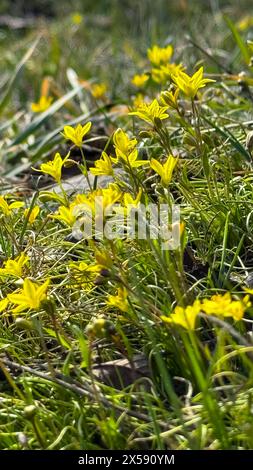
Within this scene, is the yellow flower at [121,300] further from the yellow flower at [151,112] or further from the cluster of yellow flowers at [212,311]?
the yellow flower at [151,112]

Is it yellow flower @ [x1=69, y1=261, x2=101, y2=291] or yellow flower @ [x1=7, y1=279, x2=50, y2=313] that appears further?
yellow flower @ [x1=69, y1=261, x2=101, y2=291]

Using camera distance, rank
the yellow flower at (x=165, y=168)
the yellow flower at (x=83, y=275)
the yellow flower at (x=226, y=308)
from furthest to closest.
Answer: the yellow flower at (x=83, y=275) < the yellow flower at (x=165, y=168) < the yellow flower at (x=226, y=308)

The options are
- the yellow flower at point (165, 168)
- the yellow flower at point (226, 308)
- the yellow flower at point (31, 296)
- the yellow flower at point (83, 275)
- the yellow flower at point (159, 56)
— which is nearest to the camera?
the yellow flower at point (226, 308)

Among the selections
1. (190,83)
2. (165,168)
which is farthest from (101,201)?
(190,83)

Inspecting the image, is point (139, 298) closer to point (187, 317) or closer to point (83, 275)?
point (187, 317)

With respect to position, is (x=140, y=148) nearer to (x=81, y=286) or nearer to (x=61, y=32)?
(x=81, y=286)

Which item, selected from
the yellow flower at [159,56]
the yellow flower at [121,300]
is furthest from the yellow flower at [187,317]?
the yellow flower at [159,56]

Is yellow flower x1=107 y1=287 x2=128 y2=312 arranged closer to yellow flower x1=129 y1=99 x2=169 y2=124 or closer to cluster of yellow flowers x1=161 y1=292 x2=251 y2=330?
cluster of yellow flowers x1=161 y1=292 x2=251 y2=330

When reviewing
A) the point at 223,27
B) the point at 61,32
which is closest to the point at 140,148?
the point at 223,27

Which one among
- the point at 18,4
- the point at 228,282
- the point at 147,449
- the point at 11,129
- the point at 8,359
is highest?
the point at 18,4

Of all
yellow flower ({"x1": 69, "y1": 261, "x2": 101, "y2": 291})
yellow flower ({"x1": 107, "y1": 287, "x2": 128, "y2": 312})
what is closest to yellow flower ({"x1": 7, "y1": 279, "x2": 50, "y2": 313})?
yellow flower ({"x1": 107, "y1": 287, "x2": 128, "y2": 312})

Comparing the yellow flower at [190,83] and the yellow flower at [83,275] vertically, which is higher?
the yellow flower at [190,83]
